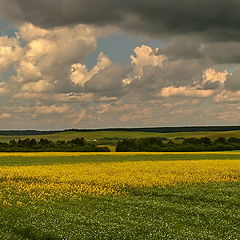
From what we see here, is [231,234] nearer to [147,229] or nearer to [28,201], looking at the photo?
[147,229]

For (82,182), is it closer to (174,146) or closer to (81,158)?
(81,158)

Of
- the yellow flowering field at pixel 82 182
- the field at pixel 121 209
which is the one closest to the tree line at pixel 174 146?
the yellow flowering field at pixel 82 182

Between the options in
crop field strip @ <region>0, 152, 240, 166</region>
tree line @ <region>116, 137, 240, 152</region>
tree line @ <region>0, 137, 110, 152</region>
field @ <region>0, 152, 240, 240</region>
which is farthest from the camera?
tree line @ <region>116, 137, 240, 152</region>

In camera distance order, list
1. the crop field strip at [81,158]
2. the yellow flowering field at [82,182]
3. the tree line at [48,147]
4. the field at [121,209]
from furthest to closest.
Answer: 1. the tree line at [48,147]
2. the crop field strip at [81,158]
3. the yellow flowering field at [82,182]
4. the field at [121,209]

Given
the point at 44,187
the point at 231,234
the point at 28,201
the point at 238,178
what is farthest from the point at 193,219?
the point at 238,178

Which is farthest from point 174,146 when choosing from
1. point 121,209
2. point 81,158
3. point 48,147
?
point 121,209

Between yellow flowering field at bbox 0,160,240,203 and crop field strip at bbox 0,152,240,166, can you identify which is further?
crop field strip at bbox 0,152,240,166

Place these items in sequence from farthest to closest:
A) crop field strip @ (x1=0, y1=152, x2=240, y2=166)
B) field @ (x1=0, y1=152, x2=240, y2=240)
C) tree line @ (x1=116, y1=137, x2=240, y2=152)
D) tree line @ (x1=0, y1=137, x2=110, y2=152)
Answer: tree line @ (x1=116, y1=137, x2=240, y2=152)
tree line @ (x1=0, y1=137, x2=110, y2=152)
crop field strip @ (x1=0, y1=152, x2=240, y2=166)
field @ (x1=0, y1=152, x2=240, y2=240)

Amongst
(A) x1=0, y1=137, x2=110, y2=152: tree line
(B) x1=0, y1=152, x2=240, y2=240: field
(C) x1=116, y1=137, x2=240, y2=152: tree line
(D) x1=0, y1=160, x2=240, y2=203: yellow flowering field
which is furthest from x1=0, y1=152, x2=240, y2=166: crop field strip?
(B) x1=0, y1=152, x2=240, y2=240: field

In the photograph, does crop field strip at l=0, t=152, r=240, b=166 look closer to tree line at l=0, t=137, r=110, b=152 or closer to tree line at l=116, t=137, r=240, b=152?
tree line at l=0, t=137, r=110, b=152

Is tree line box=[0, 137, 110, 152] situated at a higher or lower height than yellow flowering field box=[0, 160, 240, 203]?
higher

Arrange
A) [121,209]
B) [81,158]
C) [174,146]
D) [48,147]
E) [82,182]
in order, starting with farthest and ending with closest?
[174,146] → [48,147] → [81,158] → [82,182] → [121,209]

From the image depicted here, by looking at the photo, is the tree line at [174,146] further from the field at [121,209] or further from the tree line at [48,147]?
the field at [121,209]

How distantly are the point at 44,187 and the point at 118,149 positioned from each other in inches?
2897
